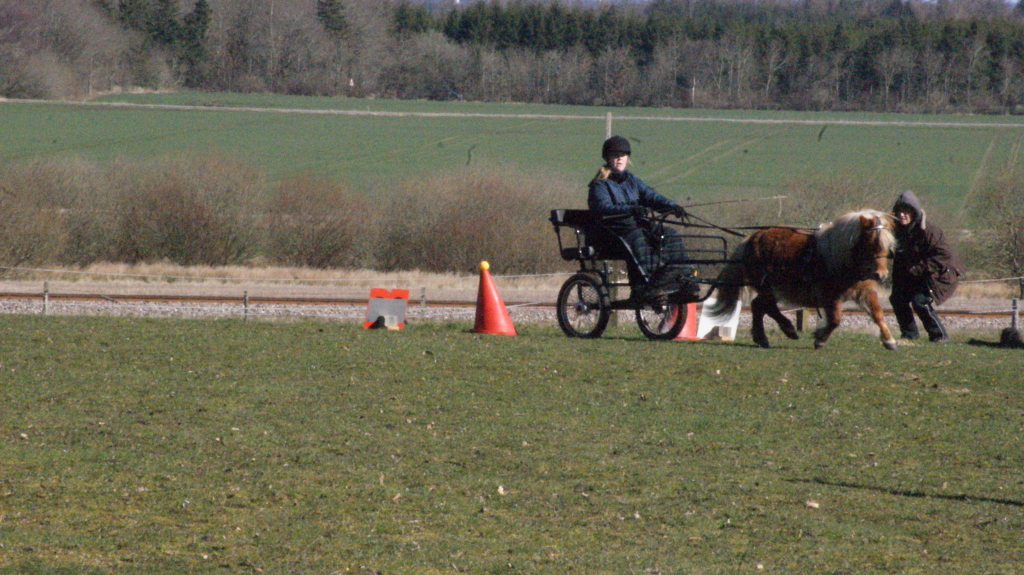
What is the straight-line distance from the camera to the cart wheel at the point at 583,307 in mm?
12688

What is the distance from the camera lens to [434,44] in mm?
105625

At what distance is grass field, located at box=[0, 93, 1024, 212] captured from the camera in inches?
2554

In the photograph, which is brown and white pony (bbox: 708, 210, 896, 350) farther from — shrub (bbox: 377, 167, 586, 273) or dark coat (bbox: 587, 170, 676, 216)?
shrub (bbox: 377, 167, 586, 273)

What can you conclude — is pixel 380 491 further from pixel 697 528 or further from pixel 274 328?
pixel 274 328

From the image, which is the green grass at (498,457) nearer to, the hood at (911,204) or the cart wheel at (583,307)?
the cart wheel at (583,307)

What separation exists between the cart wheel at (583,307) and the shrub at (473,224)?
28076mm

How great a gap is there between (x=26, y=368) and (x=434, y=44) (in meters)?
98.2

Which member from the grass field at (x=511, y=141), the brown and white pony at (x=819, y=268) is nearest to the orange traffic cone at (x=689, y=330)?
the brown and white pony at (x=819, y=268)

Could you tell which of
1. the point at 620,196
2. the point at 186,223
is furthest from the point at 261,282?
the point at 620,196

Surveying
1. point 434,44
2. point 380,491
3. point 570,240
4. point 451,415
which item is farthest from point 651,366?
point 434,44

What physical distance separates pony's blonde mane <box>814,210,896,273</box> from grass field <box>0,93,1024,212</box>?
139 ft

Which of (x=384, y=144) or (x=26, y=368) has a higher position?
(x=384, y=144)

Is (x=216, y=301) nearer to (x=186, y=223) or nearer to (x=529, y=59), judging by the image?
(x=186, y=223)

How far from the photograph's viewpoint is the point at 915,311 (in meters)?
13.9
